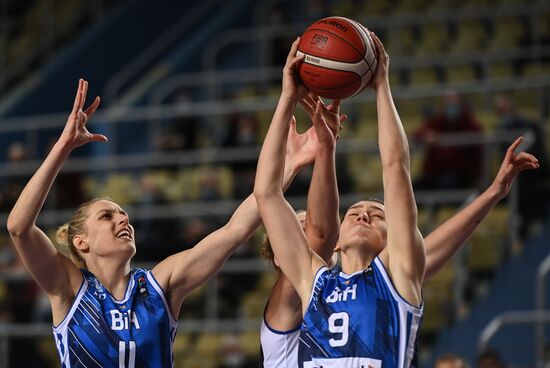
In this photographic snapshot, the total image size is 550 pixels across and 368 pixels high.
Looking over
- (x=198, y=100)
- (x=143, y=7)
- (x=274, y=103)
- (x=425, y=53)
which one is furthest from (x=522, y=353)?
(x=143, y=7)

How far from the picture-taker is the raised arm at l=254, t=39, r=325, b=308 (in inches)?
185

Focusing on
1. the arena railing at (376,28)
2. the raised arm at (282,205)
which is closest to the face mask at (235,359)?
the arena railing at (376,28)

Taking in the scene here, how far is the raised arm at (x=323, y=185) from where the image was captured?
5137 millimetres

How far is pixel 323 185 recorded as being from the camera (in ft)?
16.9

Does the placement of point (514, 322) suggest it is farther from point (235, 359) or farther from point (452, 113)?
Result: point (452, 113)

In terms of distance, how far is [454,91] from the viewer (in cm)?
1085

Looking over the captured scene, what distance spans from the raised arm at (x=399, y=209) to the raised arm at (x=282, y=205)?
0.38 metres

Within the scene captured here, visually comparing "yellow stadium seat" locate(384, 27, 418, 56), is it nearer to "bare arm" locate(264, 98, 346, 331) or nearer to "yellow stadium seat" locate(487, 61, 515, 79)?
"yellow stadium seat" locate(487, 61, 515, 79)

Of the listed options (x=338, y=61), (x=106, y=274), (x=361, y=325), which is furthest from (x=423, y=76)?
(x=361, y=325)

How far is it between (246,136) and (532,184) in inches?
112

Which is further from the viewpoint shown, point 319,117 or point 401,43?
point 401,43

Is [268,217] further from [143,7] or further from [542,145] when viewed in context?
[143,7]

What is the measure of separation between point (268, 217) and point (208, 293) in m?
5.88

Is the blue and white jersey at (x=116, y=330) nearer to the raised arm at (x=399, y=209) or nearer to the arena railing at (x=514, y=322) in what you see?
the raised arm at (x=399, y=209)
